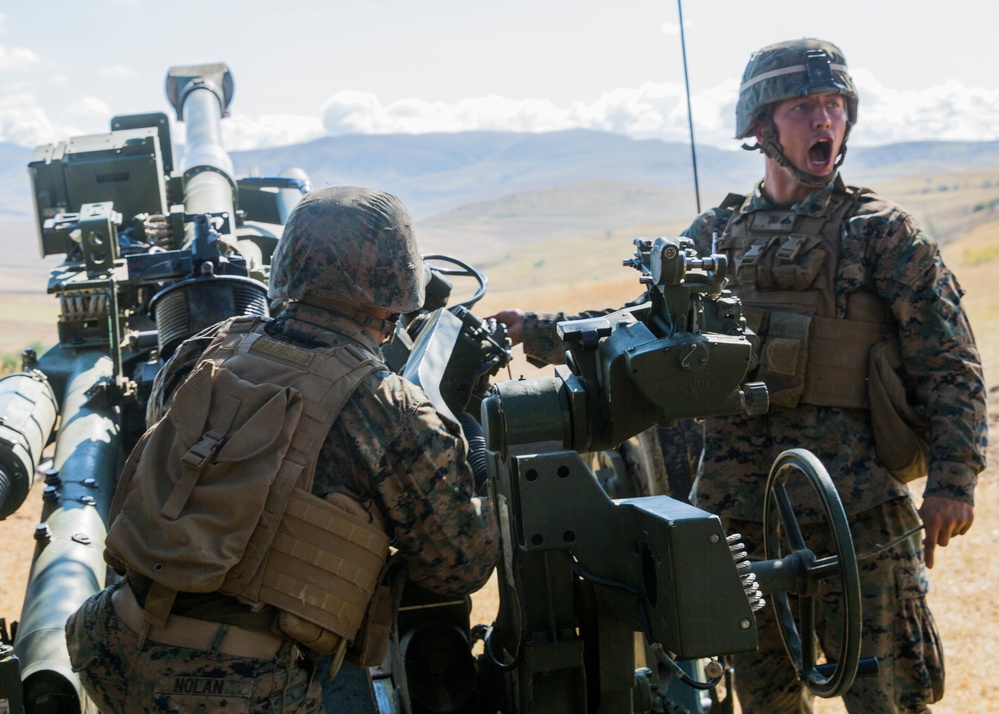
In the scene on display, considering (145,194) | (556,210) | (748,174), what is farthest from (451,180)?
(145,194)

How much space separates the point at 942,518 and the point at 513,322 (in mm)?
1770

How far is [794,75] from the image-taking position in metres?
3.96

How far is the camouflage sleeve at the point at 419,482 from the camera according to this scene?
272 centimetres

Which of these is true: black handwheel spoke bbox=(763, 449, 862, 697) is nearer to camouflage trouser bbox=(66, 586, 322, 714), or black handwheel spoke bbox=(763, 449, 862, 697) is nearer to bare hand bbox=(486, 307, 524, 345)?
camouflage trouser bbox=(66, 586, 322, 714)

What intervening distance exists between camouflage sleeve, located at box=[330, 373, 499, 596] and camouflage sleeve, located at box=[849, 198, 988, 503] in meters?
1.52

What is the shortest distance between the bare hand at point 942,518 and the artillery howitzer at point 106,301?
2.68 metres

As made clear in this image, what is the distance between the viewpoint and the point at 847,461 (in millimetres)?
3662

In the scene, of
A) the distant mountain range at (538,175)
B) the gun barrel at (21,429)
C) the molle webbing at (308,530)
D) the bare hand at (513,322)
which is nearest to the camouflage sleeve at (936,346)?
the bare hand at (513,322)

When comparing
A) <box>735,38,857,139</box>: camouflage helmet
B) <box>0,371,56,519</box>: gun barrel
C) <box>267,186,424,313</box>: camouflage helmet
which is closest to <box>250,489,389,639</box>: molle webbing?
<box>267,186,424,313</box>: camouflage helmet

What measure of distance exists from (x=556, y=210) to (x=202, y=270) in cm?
11336

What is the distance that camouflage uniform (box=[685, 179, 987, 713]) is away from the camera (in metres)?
3.54

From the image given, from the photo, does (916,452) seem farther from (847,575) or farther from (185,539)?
(185,539)

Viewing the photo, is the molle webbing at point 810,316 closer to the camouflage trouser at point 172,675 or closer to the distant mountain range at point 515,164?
the camouflage trouser at point 172,675

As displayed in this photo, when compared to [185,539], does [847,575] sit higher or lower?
lower
